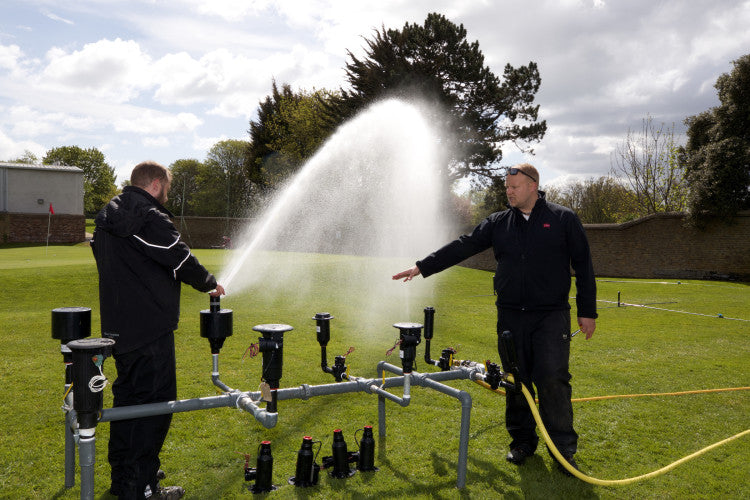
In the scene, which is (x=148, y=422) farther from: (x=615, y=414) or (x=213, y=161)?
(x=213, y=161)

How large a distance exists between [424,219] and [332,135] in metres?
10.1

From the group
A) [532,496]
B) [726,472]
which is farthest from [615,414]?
[532,496]

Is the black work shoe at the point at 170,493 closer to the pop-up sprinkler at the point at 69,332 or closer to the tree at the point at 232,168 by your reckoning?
the pop-up sprinkler at the point at 69,332

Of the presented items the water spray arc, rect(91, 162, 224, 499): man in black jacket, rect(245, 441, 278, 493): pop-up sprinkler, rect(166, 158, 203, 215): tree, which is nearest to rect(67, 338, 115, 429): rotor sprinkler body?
rect(91, 162, 224, 499): man in black jacket

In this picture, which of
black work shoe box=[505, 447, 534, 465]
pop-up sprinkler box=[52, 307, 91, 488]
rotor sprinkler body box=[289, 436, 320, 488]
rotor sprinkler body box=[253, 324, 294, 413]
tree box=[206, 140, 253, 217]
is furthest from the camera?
tree box=[206, 140, 253, 217]

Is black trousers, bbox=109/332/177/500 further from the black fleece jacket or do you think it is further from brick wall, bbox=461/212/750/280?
brick wall, bbox=461/212/750/280

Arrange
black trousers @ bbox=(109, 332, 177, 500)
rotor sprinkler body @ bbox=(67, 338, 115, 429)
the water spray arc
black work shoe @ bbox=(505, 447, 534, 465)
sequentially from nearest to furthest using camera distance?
rotor sprinkler body @ bbox=(67, 338, 115, 429)
black trousers @ bbox=(109, 332, 177, 500)
black work shoe @ bbox=(505, 447, 534, 465)
the water spray arc

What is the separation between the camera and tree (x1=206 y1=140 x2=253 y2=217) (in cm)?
7856

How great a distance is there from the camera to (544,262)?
15.3 feet

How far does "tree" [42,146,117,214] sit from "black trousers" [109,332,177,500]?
319ft

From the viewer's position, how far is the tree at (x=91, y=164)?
3588 inches

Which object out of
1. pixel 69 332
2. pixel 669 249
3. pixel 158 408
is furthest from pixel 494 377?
pixel 669 249

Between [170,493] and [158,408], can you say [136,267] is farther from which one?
[170,493]

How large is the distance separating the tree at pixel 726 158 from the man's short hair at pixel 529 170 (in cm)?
3124
